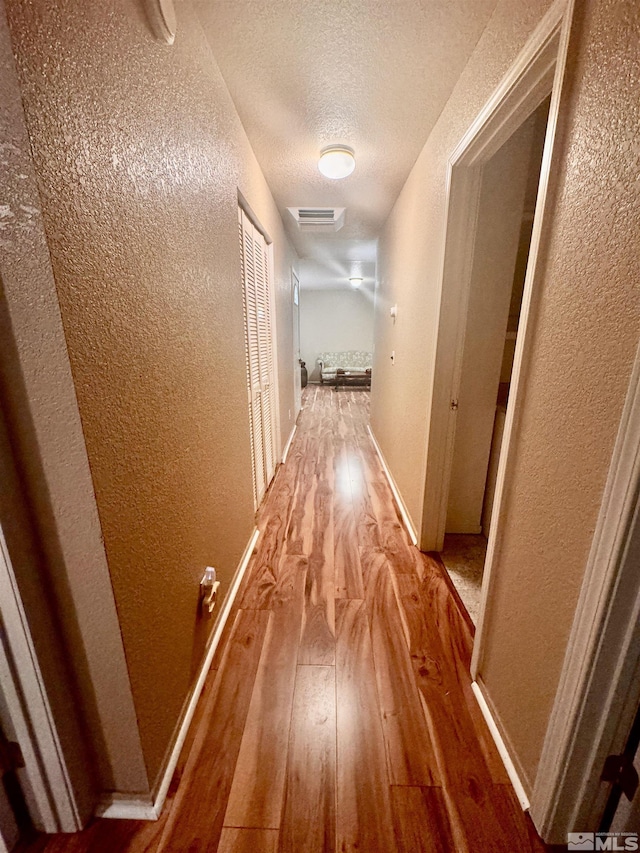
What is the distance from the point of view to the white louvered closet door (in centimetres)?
196

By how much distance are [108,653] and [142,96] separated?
4.55 feet

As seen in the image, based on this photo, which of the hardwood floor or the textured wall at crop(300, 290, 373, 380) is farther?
the textured wall at crop(300, 290, 373, 380)

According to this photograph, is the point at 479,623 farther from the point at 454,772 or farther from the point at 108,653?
the point at 108,653

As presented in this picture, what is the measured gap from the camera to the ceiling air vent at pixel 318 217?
282 cm

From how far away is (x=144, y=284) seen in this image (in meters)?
0.82

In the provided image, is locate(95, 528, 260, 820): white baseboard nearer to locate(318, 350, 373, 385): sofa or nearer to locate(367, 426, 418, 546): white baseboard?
locate(367, 426, 418, 546): white baseboard

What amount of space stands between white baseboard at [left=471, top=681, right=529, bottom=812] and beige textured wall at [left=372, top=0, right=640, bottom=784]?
0.15 ft

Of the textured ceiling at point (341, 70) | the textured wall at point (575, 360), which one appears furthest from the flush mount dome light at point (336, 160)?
the textured wall at point (575, 360)

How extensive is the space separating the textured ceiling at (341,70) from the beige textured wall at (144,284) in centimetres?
16

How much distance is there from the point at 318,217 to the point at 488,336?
6.85 ft

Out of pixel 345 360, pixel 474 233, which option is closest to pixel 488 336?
pixel 474 233

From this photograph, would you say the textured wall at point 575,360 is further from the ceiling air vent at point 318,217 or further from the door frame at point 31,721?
the ceiling air vent at point 318,217

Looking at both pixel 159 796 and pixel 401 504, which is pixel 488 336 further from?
pixel 159 796

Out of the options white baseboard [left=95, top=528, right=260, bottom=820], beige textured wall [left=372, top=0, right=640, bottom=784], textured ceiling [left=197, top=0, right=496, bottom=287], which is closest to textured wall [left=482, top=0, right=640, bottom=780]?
beige textured wall [left=372, top=0, right=640, bottom=784]
